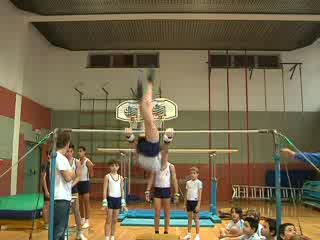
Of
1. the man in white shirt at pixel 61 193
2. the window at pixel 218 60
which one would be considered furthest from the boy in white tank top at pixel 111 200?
the window at pixel 218 60

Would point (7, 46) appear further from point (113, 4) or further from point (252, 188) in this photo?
point (252, 188)

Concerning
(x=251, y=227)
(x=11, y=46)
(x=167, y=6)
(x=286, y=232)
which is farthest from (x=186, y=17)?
(x=286, y=232)

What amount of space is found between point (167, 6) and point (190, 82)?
431 centimetres

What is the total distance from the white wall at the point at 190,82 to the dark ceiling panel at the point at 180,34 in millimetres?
553

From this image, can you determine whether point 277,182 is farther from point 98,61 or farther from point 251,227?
point 98,61

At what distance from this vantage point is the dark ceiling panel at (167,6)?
1059 centimetres

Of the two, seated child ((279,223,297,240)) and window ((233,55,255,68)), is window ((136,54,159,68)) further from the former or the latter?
seated child ((279,223,297,240))

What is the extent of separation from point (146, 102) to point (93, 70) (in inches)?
432

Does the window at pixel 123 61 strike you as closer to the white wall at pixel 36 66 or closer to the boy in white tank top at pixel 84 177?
the white wall at pixel 36 66

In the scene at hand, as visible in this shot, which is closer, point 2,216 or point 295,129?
point 2,216

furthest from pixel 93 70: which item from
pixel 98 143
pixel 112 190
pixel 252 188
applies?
pixel 112 190

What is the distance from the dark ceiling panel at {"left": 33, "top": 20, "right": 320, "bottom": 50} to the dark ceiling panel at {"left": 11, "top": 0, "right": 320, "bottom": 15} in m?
0.86

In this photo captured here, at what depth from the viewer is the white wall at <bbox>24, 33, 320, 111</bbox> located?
14.7 meters

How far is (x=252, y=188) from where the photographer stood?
539 inches
